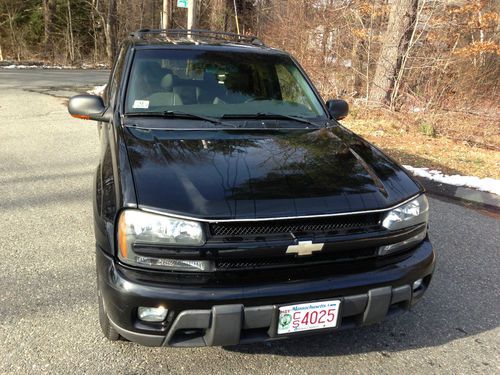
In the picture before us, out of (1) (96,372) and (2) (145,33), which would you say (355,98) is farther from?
(1) (96,372)

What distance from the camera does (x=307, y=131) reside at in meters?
3.17

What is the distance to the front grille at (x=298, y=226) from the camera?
81.4 inches

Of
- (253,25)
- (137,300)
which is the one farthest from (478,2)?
(137,300)

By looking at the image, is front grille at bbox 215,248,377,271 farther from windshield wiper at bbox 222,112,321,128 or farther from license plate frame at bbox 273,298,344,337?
windshield wiper at bbox 222,112,321,128

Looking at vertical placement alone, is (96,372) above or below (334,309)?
below

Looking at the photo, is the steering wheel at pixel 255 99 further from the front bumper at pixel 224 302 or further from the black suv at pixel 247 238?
the front bumper at pixel 224 302

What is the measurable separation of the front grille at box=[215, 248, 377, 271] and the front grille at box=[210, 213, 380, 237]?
12cm

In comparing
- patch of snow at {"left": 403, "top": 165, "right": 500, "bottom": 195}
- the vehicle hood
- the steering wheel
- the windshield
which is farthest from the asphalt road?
the steering wheel

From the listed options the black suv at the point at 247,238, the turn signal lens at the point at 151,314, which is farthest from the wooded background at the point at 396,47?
the turn signal lens at the point at 151,314

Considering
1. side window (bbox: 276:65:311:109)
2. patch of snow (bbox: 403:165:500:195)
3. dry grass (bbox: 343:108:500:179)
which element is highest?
side window (bbox: 276:65:311:109)

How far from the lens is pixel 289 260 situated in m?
2.16

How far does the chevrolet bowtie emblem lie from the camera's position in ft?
6.94

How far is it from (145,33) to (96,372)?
333 centimetres

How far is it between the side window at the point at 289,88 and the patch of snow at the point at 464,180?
9.65 ft
